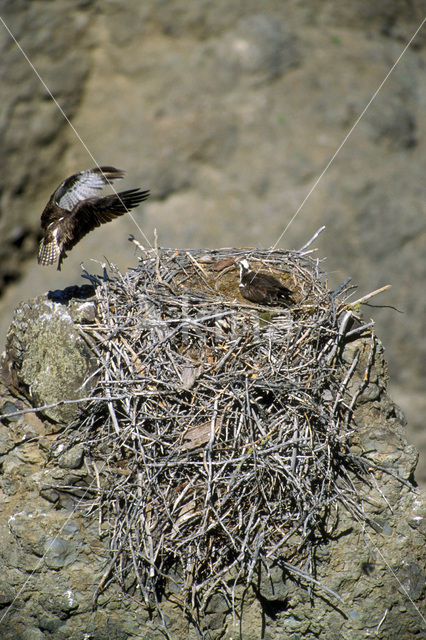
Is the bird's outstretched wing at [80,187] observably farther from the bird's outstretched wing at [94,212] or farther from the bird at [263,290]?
the bird at [263,290]

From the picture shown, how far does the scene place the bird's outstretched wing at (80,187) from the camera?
9.71 ft

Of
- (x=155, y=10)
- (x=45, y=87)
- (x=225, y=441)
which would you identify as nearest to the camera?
(x=225, y=441)

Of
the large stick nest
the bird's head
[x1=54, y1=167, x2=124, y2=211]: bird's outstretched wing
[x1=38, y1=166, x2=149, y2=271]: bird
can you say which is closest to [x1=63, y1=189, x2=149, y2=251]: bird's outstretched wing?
[x1=38, y1=166, x2=149, y2=271]: bird

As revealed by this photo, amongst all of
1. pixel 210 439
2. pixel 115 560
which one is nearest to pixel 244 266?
pixel 210 439

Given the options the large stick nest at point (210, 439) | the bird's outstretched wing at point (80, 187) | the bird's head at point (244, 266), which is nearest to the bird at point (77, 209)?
the bird's outstretched wing at point (80, 187)

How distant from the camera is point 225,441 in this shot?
2.56 metres

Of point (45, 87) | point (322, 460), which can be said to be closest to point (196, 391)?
point (322, 460)

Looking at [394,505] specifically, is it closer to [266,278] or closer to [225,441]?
[225,441]

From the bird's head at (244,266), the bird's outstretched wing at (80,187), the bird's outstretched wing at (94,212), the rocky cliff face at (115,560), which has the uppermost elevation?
the bird's outstretched wing at (80,187)

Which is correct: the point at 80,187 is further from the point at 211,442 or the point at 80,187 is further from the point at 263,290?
the point at 211,442

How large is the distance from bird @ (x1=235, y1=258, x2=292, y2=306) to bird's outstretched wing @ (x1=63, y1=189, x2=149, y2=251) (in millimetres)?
625

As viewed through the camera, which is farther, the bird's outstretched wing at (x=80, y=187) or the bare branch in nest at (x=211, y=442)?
the bird's outstretched wing at (x=80, y=187)

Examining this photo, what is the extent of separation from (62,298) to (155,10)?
4.11 m

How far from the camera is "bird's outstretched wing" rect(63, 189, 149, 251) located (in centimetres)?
283
